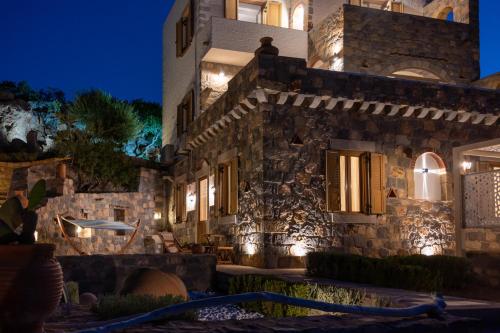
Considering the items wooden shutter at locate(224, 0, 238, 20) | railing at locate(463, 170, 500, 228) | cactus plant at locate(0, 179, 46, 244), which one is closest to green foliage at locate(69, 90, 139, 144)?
wooden shutter at locate(224, 0, 238, 20)

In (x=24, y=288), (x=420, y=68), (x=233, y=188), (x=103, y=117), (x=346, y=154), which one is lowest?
(x=24, y=288)

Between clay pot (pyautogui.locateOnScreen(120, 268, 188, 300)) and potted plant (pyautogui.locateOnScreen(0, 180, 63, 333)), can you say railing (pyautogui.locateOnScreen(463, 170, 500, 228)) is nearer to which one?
clay pot (pyautogui.locateOnScreen(120, 268, 188, 300))

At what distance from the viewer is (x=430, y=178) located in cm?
1290

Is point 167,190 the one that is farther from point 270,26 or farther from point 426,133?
point 426,133

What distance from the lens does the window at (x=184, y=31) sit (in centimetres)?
1773

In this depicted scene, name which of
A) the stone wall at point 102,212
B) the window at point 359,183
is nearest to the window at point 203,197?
the stone wall at point 102,212

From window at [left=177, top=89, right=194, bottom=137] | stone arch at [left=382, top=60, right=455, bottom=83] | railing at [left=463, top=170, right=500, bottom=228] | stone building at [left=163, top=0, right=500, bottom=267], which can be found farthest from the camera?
window at [left=177, top=89, right=194, bottom=137]

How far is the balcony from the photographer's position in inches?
627

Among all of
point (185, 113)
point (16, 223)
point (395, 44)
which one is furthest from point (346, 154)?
point (16, 223)

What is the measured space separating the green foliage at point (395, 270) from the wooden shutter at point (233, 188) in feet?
11.5

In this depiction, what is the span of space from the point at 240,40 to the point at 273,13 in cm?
250

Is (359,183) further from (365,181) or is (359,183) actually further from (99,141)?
(99,141)

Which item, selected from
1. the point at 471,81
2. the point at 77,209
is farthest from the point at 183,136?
the point at 471,81

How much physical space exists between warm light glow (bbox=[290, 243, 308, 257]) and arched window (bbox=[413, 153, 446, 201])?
9.98 feet
